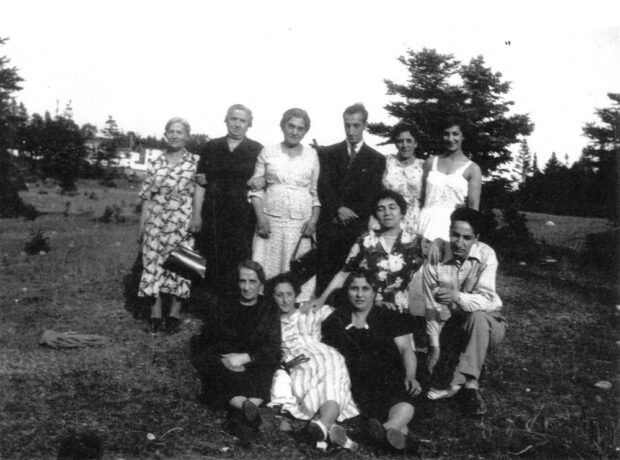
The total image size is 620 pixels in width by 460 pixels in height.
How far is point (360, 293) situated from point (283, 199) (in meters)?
1.33

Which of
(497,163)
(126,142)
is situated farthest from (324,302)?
(126,142)

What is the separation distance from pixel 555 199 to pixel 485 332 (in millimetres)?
32197

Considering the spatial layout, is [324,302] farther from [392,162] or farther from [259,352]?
[392,162]

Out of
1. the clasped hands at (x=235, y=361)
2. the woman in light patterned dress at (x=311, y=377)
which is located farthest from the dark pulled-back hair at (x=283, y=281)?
the clasped hands at (x=235, y=361)

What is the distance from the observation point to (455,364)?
16.3ft

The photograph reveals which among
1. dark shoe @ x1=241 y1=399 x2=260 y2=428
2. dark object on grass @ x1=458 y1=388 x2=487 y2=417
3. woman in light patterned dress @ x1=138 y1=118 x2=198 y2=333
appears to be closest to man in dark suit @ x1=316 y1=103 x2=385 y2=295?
woman in light patterned dress @ x1=138 y1=118 x2=198 y2=333

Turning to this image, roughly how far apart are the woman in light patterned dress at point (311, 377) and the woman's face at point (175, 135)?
1831mm

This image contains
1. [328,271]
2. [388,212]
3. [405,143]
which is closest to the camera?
[388,212]

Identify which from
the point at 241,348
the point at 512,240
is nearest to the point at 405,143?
the point at 241,348

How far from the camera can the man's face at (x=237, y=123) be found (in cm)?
579

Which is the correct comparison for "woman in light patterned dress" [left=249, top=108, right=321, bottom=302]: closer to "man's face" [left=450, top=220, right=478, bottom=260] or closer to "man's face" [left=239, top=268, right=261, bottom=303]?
"man's face" [left=239, top=268, right=261, bottom=303]

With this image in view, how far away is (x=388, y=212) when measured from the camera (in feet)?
16.8

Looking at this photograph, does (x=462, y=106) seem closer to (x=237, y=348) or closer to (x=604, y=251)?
(x=604, y=251)

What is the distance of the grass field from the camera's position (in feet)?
13.1
